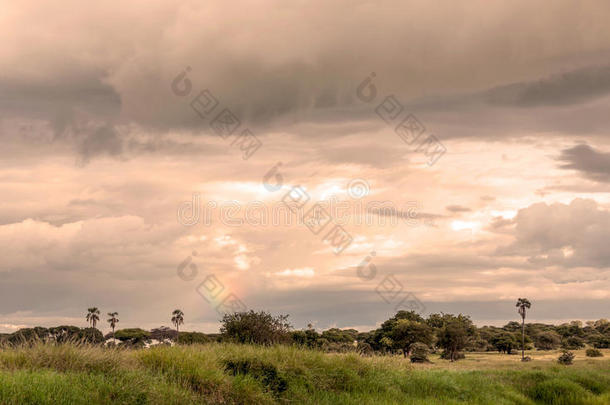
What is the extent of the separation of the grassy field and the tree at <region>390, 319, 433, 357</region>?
62.3 m

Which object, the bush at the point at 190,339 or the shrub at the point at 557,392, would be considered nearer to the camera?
the bush at the point at 190,339

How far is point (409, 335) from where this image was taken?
99.6 meters

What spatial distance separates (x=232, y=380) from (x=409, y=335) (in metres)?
83.2

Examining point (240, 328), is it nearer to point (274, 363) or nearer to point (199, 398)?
point (274, 363)

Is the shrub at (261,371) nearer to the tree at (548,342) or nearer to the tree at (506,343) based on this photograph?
the tree at (506,343)

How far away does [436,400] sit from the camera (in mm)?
27781

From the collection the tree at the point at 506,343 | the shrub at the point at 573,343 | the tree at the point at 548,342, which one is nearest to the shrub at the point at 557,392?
the tree at the point at 506,343

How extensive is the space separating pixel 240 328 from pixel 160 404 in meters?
18.9

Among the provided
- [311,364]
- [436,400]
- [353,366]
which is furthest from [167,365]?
[436,400]

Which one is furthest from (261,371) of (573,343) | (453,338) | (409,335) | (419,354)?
(573,343)

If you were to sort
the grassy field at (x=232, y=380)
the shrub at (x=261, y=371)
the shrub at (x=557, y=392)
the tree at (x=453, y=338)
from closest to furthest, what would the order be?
1. the grassy field at (x=232, y=380)
2. the shrub at (x=261, y=371)
3. the shrub at (x=557, y=392)
4. the tree at (x=453, y=338)

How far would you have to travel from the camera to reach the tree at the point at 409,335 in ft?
322

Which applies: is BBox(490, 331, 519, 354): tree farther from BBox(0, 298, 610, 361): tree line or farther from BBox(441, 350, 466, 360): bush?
BBox(441, 350, 466, 360): bush

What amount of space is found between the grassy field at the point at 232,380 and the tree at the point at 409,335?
62.3 meters
